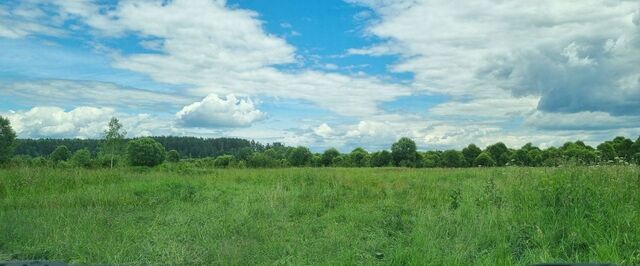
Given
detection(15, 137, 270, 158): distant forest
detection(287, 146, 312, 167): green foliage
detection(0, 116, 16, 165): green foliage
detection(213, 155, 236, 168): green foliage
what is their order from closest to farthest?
detection(213, 155, 236, 168): green foliage, detection(0, 116, 16, 165): green foliage, detection(287, 146, 312, 167): green foliage, detection(15, 137, 270, 158): distant forest

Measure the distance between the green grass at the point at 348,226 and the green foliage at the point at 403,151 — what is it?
A: 4475 centimetres

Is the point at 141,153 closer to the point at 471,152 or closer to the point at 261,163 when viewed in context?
the point at 261,163

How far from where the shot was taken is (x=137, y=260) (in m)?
6.25

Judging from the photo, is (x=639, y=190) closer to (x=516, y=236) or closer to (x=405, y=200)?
(x=516, y=236)

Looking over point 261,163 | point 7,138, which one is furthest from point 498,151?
point 7,138

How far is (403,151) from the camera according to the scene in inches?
2202

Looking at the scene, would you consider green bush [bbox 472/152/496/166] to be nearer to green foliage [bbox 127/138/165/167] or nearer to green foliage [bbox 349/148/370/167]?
green foliage [bbox 349/148/370/167]

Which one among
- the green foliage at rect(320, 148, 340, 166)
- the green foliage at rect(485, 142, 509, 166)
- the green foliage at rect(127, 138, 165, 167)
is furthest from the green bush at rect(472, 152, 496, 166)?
the green foliage at rect(127, 138, 165, 167)

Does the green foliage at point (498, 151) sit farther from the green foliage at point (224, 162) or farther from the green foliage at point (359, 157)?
the green foliage at point (224, 162)

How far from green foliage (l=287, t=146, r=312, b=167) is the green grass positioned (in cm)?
4821

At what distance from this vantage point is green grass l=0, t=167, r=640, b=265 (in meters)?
6.07

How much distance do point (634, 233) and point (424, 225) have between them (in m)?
2.86

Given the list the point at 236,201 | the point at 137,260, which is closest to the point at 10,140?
the point at 236,201

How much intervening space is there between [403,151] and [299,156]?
548 inches
